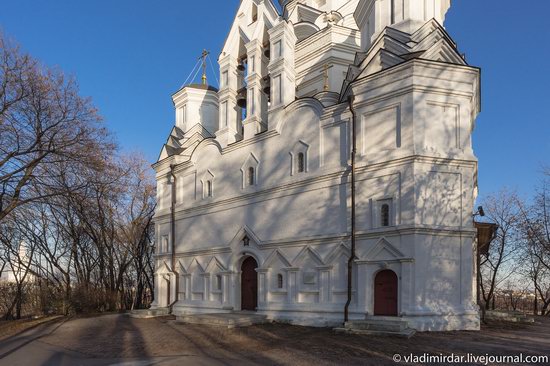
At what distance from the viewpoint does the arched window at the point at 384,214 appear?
16.0m

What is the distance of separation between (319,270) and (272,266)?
8.45ft

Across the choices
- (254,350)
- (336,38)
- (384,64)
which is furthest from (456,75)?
(254,350)

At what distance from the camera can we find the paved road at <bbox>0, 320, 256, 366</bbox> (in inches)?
439

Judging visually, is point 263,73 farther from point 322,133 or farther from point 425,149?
point 425,149

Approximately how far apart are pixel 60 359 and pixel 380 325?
28.9 ft

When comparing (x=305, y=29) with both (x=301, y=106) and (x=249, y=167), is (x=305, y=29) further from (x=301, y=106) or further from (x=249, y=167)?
(x=249, y=167)

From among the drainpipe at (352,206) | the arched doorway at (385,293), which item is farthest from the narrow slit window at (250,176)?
the arched doorway at (385,293)

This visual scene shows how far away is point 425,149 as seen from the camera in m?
15.5

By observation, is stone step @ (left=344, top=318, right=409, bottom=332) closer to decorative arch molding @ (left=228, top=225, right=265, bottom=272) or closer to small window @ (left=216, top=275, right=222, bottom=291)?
decorative arch molding @ (left=228, top=225, right=265, bottom=272)

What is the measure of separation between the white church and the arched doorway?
0.04 m

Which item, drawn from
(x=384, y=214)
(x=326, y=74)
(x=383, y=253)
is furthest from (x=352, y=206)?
(x=326, y=74)

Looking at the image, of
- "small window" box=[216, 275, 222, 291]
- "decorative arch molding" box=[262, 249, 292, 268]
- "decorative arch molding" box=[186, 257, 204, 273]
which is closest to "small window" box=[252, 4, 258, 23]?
"decorative arch molding" box=[262, 249, 292, 268]

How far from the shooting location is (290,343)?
13641 mm

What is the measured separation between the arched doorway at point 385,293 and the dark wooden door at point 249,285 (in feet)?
20.2
